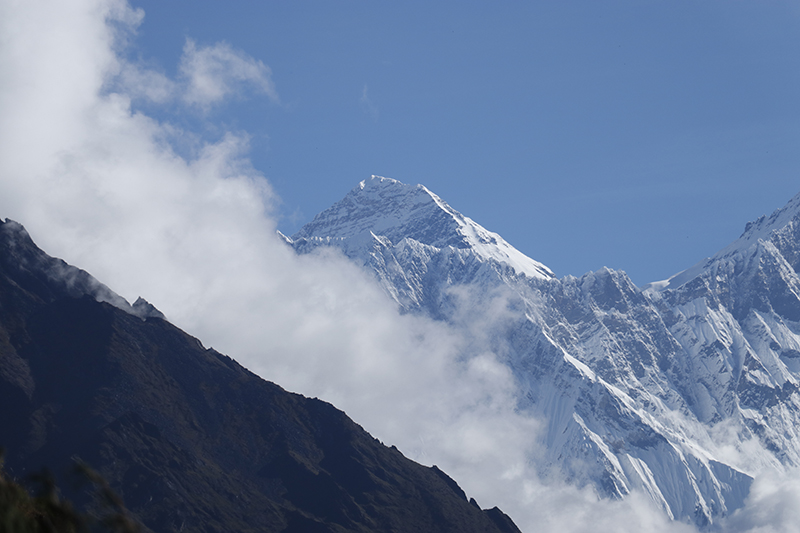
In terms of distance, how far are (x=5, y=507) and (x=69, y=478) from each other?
4.57 m

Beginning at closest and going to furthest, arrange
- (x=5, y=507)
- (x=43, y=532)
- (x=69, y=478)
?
(x=5, y=507) → (x=43, y=532) → (x=69, y=478)

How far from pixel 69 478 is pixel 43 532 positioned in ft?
8.34

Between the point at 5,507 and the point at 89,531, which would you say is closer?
the point at 5,507

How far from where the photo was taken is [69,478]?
32.5 m

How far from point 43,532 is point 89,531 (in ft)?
4.36

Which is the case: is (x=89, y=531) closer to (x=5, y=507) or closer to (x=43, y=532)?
(x=43, y=532)

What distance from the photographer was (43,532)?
99.1ft

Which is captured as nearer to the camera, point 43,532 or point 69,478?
point 43,532

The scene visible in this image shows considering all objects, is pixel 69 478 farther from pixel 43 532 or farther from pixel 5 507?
pixel 5 507

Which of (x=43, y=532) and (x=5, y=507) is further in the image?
(x=43, y=532)

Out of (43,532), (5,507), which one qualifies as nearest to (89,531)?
(43,532)

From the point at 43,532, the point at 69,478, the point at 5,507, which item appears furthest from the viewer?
the point at 69,478

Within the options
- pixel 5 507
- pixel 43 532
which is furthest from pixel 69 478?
pixel 5 507
